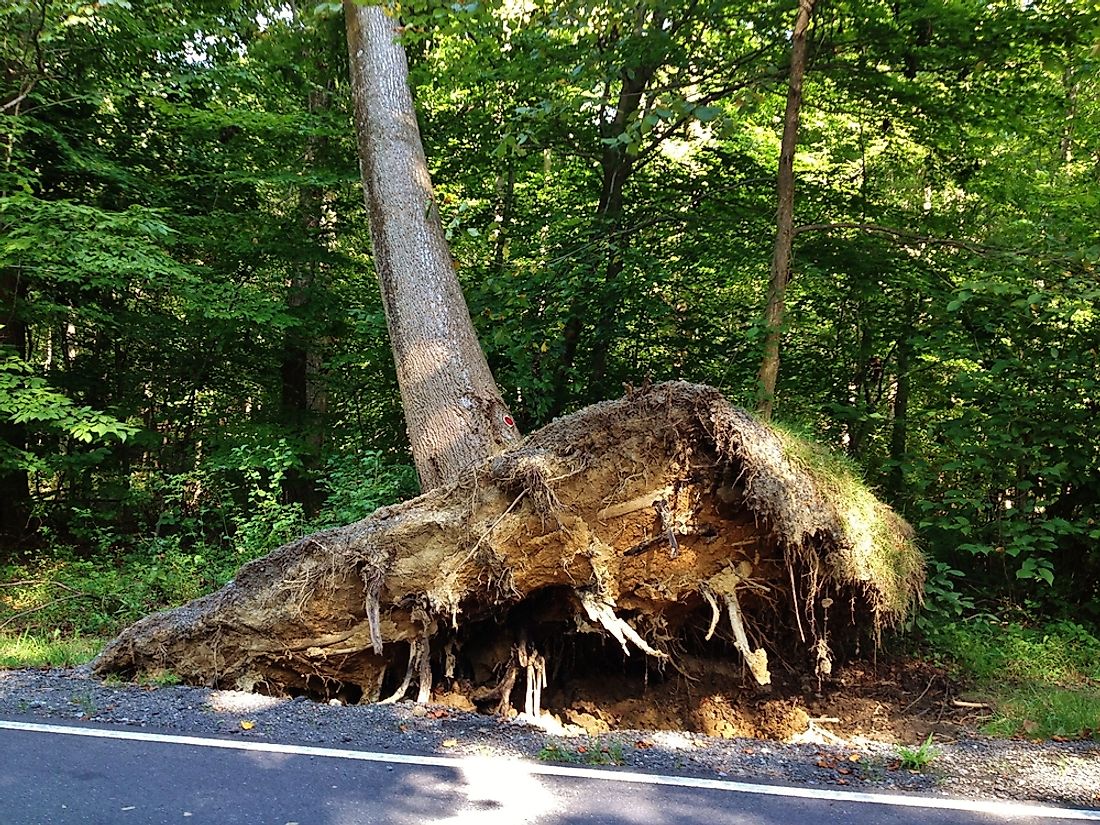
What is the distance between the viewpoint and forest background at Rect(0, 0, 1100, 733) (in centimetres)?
766

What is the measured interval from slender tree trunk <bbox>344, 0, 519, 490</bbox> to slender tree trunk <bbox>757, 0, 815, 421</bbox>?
8.66 ft

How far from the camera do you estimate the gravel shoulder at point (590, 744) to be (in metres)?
3.96

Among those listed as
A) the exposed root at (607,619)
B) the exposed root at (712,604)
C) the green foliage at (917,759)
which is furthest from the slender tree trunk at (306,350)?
the green foliage at (917,759)

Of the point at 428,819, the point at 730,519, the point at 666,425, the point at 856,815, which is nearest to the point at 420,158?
the point at 666,425

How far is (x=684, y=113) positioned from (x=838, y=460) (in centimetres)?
A: 312

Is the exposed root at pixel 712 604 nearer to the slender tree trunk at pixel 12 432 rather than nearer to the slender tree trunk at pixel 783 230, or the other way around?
the slender tree trunk at pixel 783 230

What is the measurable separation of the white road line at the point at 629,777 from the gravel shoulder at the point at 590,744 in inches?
3.6

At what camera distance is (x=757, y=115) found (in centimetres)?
1149

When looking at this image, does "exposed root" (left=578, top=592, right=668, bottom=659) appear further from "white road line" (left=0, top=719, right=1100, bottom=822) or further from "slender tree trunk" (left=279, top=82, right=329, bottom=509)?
"slender tree trunk" (left=279, top=82, right=329, bottom=509)

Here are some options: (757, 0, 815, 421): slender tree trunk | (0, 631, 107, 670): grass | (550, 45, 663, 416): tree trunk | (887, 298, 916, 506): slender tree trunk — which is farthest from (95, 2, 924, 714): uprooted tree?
(550, 45, 663, 416): tree trunk

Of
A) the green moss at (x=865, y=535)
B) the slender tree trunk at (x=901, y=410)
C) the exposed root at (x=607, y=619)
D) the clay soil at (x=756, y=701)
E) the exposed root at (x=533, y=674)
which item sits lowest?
the clay soil at (x=756, y=701)

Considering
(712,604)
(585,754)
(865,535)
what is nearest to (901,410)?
(865,535)

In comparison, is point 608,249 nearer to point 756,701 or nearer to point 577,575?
point 577,575

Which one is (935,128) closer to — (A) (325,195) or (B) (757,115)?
(B) (757,115)
